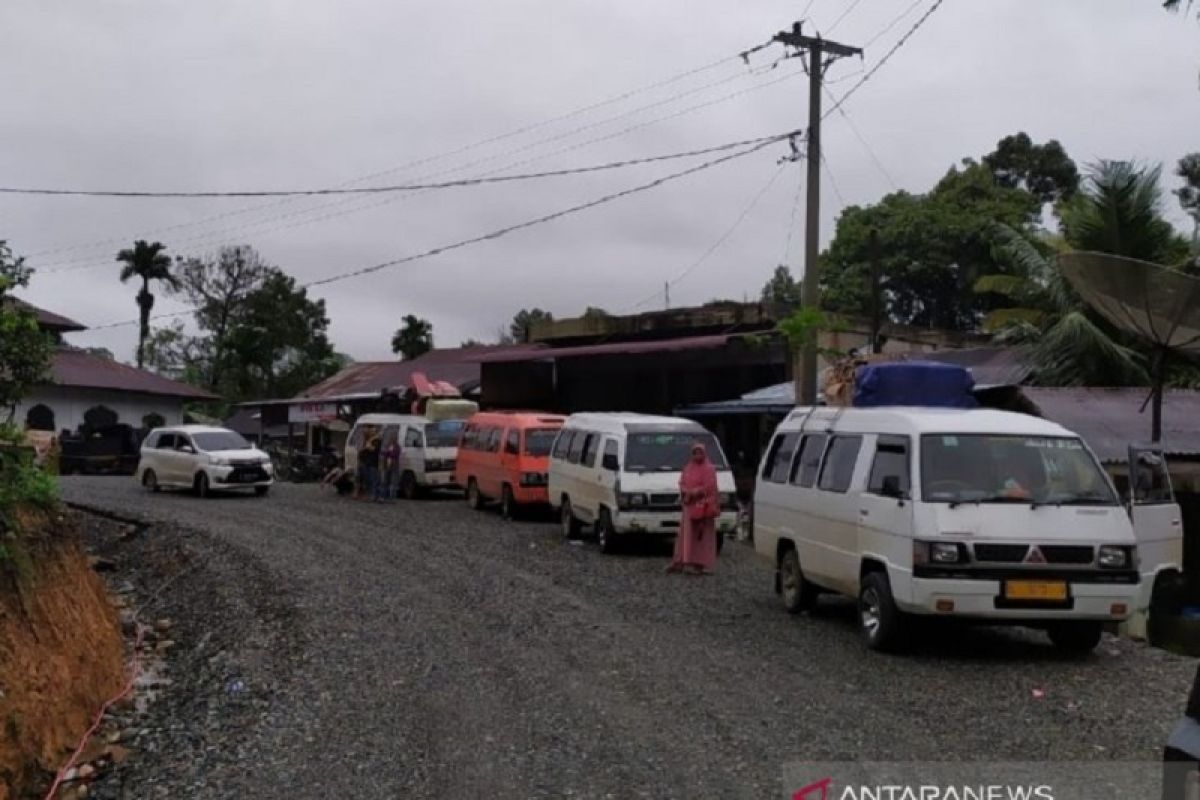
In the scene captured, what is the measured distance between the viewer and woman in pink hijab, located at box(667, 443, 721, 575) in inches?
575

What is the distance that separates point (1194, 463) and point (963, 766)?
989 cm

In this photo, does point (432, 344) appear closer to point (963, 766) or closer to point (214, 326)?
point (214, 326)

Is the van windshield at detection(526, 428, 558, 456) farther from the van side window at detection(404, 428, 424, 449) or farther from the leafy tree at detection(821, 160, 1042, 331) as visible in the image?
the leafy tree at detection(821, 160, 1042, 331)

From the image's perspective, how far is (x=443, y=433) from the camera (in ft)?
91.1

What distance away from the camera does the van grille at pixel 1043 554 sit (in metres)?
9.00

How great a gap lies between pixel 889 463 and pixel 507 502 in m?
13.0

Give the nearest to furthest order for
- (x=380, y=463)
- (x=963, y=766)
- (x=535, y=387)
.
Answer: (x=963, y=766) < (x=380, y=463) < (x=535, y=387)

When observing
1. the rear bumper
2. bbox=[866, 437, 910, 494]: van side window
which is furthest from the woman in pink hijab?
the rear bumper

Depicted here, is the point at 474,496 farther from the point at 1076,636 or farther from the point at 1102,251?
the point at 1076,636

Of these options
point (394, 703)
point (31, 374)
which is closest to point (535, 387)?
point (31, 374)

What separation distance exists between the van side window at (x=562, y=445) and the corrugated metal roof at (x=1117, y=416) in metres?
7.13

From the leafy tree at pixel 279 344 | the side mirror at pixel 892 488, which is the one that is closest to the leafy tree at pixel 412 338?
the leafy tree at pixel 279 344

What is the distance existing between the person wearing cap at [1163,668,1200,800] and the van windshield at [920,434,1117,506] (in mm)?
5994

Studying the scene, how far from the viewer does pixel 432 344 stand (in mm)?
59656
